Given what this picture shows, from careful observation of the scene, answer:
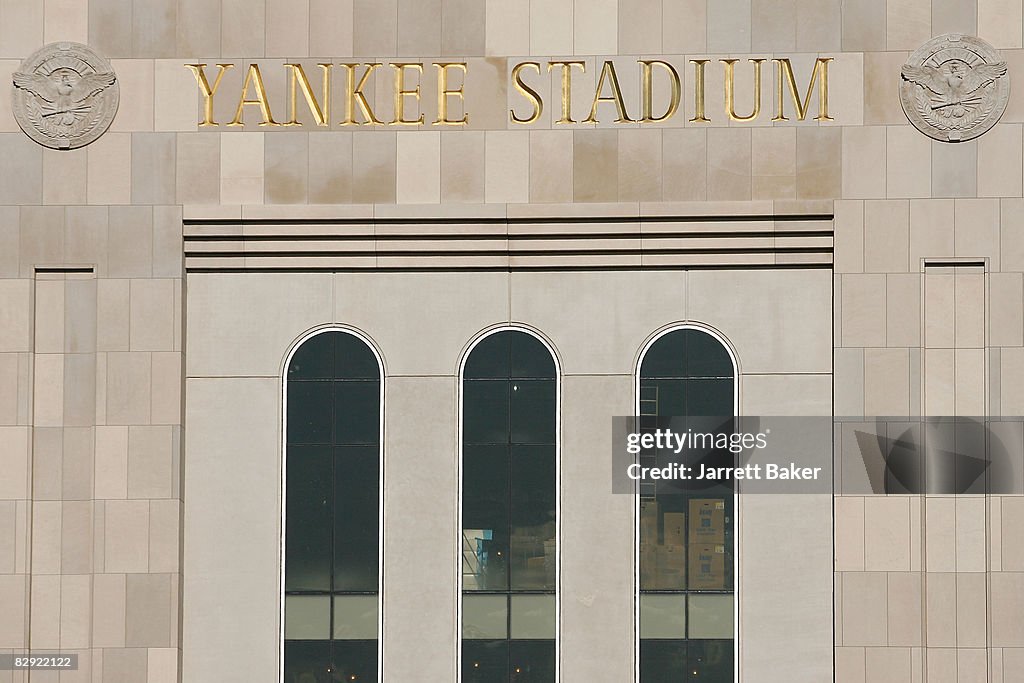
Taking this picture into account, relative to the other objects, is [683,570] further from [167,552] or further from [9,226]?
[9,226]

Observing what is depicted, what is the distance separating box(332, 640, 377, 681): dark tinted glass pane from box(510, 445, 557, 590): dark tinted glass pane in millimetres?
2167

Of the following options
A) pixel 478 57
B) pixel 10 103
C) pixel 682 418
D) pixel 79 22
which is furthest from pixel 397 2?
pixel 682 418

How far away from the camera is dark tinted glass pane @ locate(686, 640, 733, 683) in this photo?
16.9 metres

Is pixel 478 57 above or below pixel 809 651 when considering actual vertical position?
above

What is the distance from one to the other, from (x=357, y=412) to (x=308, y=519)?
161 centimetres

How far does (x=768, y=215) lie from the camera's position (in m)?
16.9

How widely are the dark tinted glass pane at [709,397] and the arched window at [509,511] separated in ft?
6.08

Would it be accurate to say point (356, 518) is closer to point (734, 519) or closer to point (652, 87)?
point (734, 519)

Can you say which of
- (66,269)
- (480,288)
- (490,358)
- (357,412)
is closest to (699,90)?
(480,288)

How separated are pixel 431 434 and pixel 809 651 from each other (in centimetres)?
590

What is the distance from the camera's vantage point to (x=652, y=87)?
17.2 metres

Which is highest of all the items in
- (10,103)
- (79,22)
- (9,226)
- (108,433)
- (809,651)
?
(79,22)
